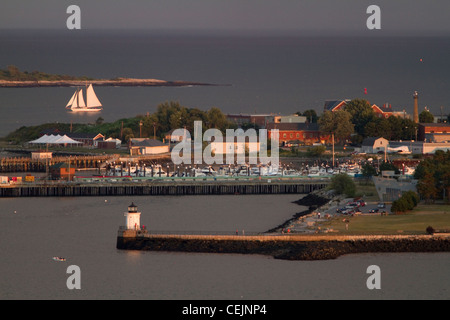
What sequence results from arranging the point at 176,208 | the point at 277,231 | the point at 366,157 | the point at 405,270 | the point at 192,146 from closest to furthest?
the point at 405,270
the point at 277,231
the point at 176,208
the point at 366,157
the point at 192,146

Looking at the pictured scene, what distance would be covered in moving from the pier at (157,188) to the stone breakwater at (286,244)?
20640 millimetres

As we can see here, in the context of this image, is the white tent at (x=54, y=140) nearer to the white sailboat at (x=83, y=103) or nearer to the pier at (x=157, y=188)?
the pier at (x=157, y=188)

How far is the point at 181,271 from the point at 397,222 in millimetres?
12120

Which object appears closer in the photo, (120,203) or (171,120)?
(120,203)

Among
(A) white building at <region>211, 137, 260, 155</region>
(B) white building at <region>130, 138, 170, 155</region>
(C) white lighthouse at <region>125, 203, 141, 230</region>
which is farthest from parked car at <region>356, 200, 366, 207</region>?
(B) white building at <region>130, 138, 170, 155</region>

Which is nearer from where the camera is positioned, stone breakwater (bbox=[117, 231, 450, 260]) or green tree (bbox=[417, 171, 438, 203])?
stone breakwater (bbox=[117, 231, 450, 260])

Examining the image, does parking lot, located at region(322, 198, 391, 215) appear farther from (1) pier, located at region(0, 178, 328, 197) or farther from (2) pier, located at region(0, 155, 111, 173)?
(2) pier, located at region(0, 155, 111, 173)

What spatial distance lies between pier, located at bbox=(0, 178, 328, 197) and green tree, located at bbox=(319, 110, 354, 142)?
84.8 ft

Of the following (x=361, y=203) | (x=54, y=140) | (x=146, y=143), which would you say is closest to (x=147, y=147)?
(x=146, y=143)

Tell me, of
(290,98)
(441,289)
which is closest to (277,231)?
(441,289)

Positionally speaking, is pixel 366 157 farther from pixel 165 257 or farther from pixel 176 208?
pixel 165 257

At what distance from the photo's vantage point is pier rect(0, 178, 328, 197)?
70.1 m
